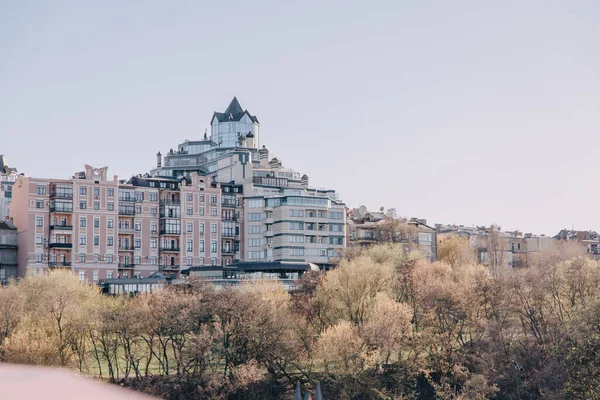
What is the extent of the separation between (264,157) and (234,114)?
29237 millimetres

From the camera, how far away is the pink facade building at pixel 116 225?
11712 centimetres

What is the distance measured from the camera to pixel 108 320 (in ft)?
247

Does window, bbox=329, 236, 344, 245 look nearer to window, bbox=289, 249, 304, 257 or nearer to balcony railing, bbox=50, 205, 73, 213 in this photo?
window, bbox=289, 249, 304, 257

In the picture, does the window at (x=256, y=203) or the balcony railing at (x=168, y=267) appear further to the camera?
the window at (x=256, y=203)

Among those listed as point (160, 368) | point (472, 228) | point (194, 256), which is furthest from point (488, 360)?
point (472, 228)

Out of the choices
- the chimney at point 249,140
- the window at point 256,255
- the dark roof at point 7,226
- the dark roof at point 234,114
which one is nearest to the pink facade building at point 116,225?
the dark roof at point 7,226

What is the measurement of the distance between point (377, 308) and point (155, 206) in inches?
2314

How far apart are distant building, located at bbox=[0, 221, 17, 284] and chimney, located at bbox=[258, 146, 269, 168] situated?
46.9 metres

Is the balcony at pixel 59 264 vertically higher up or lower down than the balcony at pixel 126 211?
lower down

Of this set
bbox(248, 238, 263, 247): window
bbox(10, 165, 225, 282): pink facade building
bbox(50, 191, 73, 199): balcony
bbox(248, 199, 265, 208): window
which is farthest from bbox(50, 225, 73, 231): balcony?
bbox(248, 199, 265, 208): window

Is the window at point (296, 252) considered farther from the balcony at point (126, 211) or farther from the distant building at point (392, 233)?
the balcony at point (126, 211)

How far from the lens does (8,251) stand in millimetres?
118375

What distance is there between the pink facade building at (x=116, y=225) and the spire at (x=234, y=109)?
5430 centimetres

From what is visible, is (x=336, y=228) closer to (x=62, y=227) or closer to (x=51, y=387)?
(x=62, y=227)
